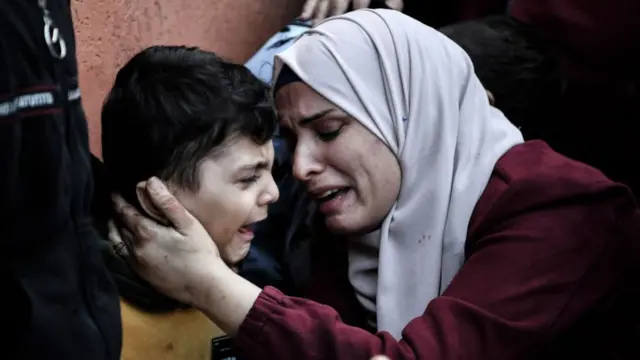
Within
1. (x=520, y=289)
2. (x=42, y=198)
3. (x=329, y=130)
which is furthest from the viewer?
(x=329, y=130)

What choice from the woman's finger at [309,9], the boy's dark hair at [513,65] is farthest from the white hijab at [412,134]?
the woman's finger at [309,9]

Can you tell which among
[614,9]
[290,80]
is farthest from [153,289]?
[614,9]

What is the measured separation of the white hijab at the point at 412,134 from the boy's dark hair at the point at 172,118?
27 centimetres

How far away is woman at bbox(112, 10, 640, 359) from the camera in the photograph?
146cm

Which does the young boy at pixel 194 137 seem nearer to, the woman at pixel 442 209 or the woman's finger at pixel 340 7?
the woman at pixel 442 209

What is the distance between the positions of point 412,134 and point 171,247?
508 mm

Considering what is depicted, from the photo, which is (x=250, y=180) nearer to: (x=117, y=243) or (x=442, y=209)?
(x=117, y=243)

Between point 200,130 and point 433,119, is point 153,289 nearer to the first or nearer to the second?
point 200,130

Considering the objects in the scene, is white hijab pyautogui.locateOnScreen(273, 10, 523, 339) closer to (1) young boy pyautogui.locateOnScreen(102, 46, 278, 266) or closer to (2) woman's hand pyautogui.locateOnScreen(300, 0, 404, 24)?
(1) young boy pyautogui.locateOnScreen(102, 46, 278, 266)

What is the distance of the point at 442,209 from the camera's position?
1605 mm

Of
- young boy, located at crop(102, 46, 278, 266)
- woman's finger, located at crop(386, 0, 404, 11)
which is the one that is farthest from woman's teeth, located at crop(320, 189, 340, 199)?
woman's finger, located at crop(386, 0, 404, 11)

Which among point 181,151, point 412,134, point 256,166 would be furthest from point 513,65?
point 181,151

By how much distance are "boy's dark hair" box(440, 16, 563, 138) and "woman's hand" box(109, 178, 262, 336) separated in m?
0.78

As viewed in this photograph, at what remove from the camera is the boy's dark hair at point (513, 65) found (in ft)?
6.11
